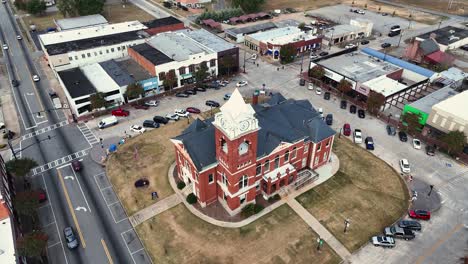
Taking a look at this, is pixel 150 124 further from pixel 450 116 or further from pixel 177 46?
pixel 450 116

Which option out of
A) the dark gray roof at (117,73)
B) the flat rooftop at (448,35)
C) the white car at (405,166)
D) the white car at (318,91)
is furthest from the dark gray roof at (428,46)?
the dark gray roof at (117,73)

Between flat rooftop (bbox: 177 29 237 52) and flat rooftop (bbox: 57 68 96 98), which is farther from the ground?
flat rooftop (bbox: 177 29 237 52)

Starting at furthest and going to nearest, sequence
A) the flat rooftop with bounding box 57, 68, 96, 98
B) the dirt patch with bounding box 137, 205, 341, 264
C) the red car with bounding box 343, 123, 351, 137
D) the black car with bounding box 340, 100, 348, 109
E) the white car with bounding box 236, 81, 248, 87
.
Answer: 1. the white car with bounding box 236, 81, 248, 87
2. the black car with bounding box 340, 100, 348, 109
3. the flat rooftop with bounding box 57, 68, 96, 98
4. the red car with bounding box 343, 123, 351, 137
5. the dirt patch with bounding box 137, 205, 341, 264

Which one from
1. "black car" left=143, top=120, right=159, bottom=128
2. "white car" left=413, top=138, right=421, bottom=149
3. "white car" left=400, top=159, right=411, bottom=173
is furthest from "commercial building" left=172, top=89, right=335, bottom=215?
"white car" left=413, top=138, right=421, bottom=149

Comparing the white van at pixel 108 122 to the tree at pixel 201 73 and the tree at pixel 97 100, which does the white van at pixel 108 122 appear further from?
the tree at pixel 201 73

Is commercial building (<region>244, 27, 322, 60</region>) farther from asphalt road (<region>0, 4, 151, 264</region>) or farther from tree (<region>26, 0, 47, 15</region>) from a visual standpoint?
tree (<region>26, 0, 47, 15</region>)

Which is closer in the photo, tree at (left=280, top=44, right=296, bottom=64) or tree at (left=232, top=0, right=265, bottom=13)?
tree at (left=280, top=44, right=296, bottom=64)

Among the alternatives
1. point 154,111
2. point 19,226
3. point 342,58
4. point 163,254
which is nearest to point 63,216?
point 19,226
